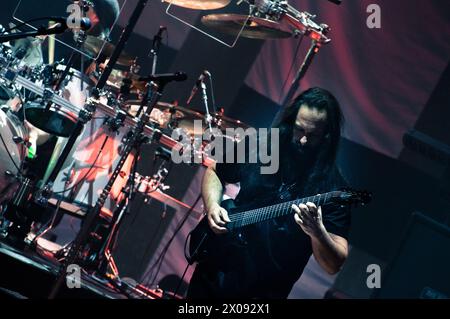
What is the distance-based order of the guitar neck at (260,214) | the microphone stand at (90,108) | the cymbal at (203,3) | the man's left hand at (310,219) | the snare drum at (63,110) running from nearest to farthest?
the man's left hand at (310,219) → the guitar neck at (260,214) → the microphone stand at (90,108) → the snare drum at (63,110) → the cymbal at (203,3)

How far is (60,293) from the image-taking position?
3.96 meters

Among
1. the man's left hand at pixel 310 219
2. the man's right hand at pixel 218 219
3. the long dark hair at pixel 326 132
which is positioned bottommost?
Answer: the man's right hand at pixel 218 219

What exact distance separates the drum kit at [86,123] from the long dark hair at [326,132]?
2.52 feet

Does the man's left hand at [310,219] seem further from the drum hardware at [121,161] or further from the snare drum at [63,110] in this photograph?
the snare drum at [63,110]

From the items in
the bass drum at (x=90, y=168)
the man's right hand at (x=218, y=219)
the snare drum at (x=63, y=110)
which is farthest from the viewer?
the bass drum at (x=90, y=168)

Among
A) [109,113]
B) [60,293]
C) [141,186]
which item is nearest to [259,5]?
[109,113]

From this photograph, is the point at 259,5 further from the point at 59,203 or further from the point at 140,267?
the point at 140,267

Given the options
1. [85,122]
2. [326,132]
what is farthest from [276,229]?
[85,122]

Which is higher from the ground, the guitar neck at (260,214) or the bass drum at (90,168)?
the guitar neck at (260,214)

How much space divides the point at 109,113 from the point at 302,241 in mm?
1743

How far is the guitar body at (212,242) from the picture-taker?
3.54 meters

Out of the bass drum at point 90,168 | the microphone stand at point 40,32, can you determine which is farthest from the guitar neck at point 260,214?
the bass drum at point 90,168

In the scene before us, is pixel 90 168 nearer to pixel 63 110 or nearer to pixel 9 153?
pixel 63 110

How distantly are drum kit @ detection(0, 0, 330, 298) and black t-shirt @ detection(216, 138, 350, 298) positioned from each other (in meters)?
0.82
